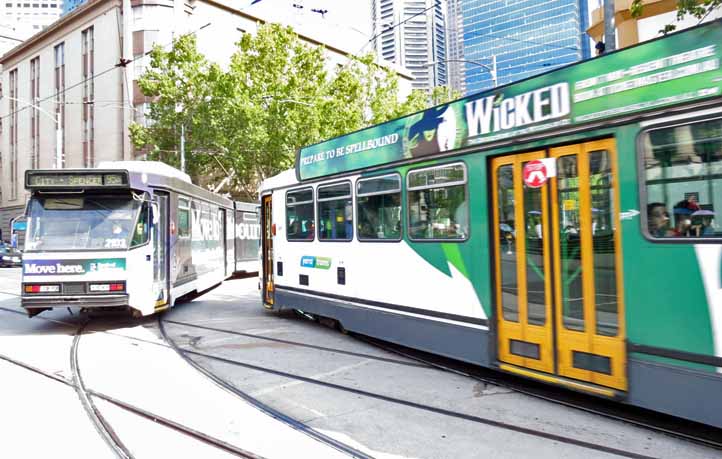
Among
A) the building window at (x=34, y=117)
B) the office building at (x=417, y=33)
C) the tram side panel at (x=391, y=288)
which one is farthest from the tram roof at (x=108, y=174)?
the building window at (x=34, y=117)

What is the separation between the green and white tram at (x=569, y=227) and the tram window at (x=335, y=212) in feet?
1.16

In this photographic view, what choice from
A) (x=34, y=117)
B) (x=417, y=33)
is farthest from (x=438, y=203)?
(x=34, y=117)

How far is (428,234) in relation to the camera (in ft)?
20.9

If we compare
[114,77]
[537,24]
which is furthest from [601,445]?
[114,77]

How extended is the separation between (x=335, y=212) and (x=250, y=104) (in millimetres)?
→ 21118

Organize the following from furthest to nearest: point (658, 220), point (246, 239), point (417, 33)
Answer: point (417, 33), point (246, 239), point (658, 220)

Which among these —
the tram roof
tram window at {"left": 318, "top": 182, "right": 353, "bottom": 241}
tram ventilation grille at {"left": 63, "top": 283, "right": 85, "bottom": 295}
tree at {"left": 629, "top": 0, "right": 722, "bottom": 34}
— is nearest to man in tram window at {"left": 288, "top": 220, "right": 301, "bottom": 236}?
tram window at {"left": 318, "top": 182, "right": 353, "bottom": 241}

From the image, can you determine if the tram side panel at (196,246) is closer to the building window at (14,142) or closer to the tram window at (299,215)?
the tram window at (299,215)

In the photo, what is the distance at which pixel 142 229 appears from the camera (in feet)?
31.1

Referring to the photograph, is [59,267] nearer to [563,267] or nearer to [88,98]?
[563,267]

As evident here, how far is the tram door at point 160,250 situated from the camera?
983cm

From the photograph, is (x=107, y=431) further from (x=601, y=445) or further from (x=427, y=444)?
(x=601, y=445)

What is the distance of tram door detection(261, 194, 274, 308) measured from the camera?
10344mm

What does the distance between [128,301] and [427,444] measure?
6.53 meters
